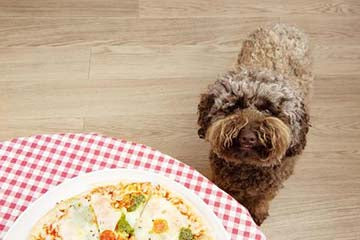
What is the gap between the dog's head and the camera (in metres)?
1.36

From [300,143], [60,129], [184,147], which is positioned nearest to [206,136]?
[300,143]

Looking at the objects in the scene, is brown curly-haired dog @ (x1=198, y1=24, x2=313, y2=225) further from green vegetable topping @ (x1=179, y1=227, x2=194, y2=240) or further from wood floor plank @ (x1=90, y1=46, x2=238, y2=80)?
wood floor plank @ (x1=90, y1=46, x2=238, y2=80)

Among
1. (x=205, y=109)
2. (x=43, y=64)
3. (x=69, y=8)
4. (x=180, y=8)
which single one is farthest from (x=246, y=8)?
(x=205, y=109)

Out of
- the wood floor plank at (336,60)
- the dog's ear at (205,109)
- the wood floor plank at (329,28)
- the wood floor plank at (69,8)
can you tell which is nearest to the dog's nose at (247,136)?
the dog's ear at (205,109)

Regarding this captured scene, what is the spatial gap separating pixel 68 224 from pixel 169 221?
0.73ft

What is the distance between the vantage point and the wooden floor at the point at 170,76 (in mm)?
1937

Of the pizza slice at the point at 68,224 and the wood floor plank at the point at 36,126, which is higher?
the pizza slice at the point at 68,224

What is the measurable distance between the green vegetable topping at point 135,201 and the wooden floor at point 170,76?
35.1 inches

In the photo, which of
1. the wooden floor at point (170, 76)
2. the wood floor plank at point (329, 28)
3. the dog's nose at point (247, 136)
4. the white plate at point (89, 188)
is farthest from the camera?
the wood floor plank at point (329, 28)

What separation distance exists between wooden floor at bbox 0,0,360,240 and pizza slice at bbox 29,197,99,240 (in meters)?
0.97

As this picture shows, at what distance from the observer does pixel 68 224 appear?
3.35ft

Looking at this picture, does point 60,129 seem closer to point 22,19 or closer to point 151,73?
point 151,73

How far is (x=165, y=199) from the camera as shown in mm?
1070

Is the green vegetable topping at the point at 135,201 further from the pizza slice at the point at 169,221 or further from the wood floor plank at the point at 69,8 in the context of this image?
the wood floor plank at the point at 69,8
